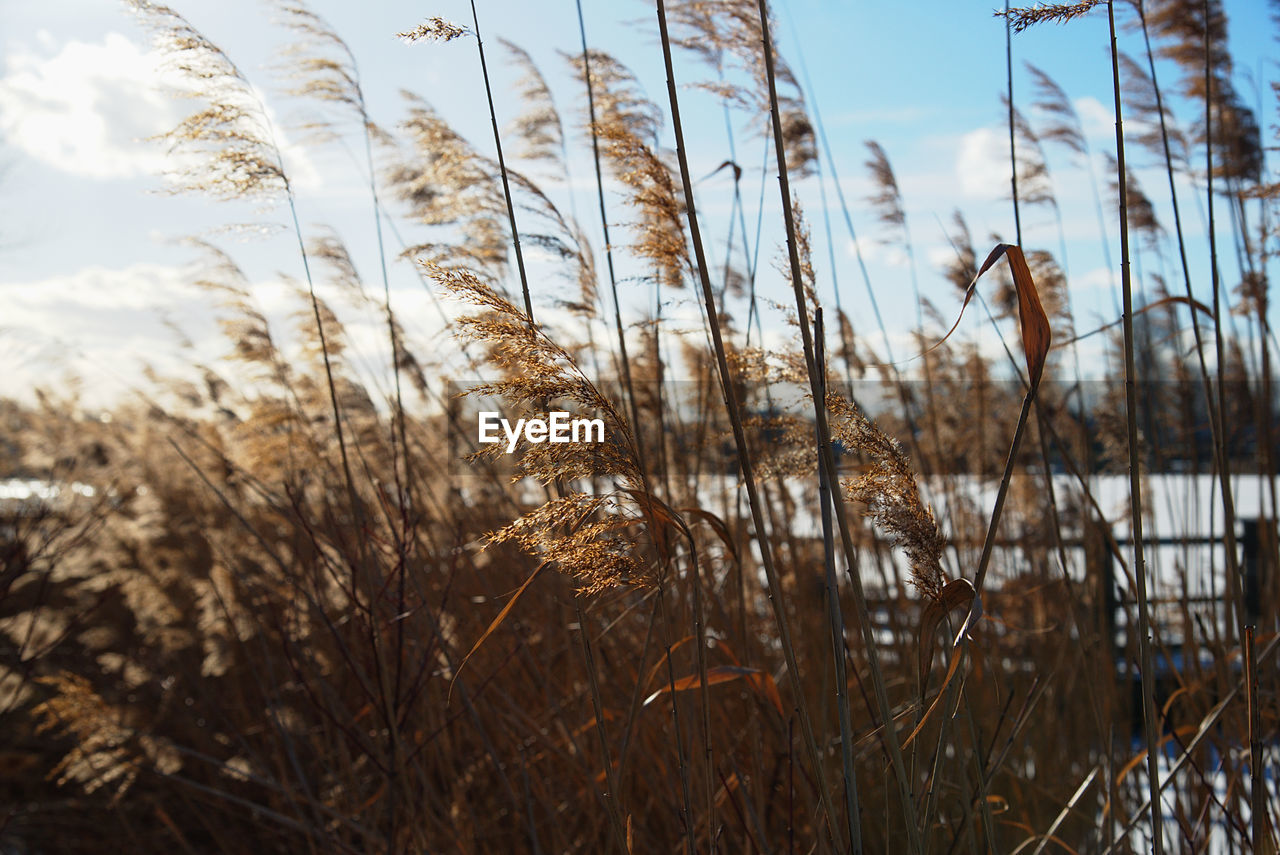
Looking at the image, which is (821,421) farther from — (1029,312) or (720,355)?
(1029,312)

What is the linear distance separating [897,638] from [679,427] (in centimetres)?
83

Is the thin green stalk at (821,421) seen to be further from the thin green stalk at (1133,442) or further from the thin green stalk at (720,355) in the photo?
the thin green stalk at (1133,442)

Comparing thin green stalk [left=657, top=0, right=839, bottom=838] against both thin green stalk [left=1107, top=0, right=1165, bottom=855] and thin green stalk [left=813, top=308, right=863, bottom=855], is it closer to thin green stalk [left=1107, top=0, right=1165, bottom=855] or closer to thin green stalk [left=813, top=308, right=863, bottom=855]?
thin green stalk [left=813, top=308, right=863, bottom=855]

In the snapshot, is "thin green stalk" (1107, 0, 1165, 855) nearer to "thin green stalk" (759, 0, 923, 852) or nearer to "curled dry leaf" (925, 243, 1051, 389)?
"curled dry leaf" (925, 243, 1051, 389)

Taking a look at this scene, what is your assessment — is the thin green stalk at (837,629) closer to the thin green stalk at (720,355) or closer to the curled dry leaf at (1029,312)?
the thin green stalk at (720,355)

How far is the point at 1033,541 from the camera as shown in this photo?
3.25m

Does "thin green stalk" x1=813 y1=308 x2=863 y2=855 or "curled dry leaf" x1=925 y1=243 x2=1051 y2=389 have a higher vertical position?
"curled dry leaf" x1=925 y1=243 x2=1051 y2=389

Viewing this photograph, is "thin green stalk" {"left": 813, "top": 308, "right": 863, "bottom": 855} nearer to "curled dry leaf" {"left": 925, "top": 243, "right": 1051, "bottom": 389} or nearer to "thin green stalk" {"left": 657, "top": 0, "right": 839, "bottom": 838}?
"thin green stalk" {"left": 657, "top": 0, "right": 839, "bottom": 838}

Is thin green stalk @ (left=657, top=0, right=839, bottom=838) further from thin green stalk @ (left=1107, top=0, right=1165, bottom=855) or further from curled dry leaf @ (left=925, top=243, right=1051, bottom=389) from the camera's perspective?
thin green stalk @ (left=1107, top=0, right=1165, bottom=855)

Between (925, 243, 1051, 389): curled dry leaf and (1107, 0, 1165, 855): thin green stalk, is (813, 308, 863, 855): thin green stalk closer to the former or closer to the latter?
(925, 243, 1051, 389): curled dry leaf

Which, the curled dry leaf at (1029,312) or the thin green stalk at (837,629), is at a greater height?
the curled dry leaf at (1029,312)

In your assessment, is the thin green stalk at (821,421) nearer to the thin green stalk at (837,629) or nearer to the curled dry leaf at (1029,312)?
the thin green stalk at (837,629)

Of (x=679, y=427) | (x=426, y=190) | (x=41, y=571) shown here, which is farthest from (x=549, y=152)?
(x=41, y=571)

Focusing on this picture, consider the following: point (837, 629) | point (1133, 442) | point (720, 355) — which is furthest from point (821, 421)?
point (1133, 442)
